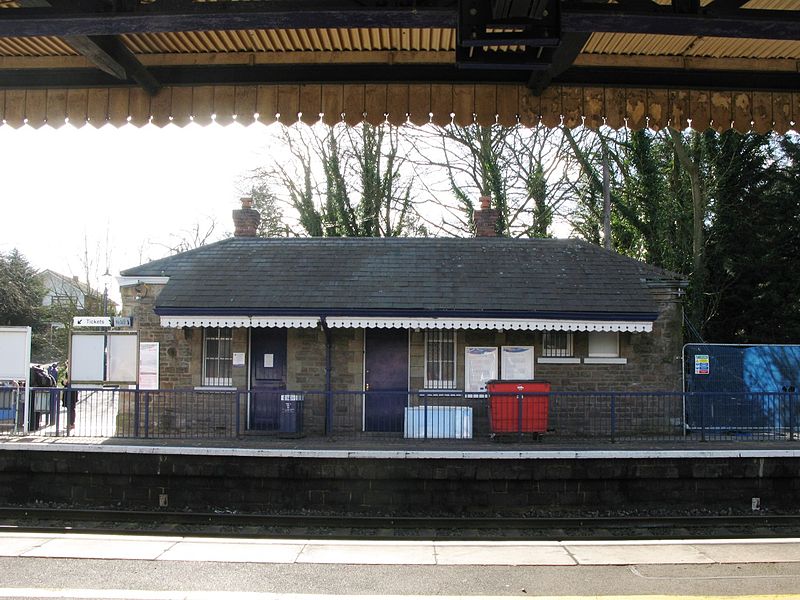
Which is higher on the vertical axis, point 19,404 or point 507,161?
point 507,161

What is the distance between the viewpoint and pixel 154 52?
16.3ft

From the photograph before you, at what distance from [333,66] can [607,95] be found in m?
2.06

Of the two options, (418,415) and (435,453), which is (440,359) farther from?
(435,453)

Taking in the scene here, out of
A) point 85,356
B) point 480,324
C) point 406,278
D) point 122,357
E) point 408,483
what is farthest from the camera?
point 406,278

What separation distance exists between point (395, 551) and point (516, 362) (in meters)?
7.48

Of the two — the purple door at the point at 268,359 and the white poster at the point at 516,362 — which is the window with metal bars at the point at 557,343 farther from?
the purple door at the point at 268,359

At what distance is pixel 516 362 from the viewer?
1473 centimetres

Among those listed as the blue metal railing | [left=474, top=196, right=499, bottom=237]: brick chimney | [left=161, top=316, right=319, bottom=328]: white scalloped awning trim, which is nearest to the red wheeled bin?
the blue metal railing

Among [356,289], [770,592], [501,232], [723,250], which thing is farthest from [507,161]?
[770,592]

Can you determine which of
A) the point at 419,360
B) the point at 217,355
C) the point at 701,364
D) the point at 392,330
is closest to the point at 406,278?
the point at 392,330

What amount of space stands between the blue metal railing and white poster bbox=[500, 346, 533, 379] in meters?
0.96

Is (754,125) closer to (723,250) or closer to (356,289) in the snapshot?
(356,289)

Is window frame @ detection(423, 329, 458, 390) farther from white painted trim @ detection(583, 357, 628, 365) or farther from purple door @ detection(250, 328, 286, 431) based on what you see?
purple door @ detection(250, 328, 286, 431)

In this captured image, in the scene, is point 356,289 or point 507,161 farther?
point 507,161
